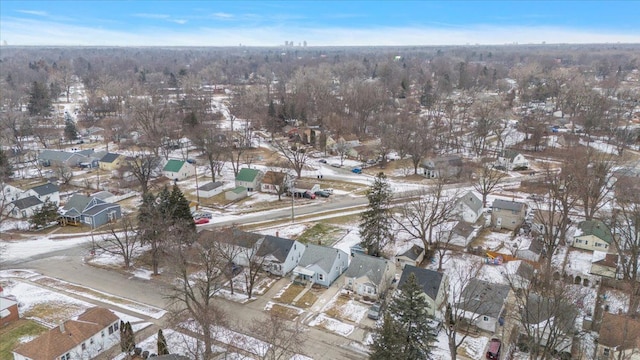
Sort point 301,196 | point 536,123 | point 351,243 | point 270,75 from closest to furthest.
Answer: point 351,243
point 301,196
point 536,123
point 270,75

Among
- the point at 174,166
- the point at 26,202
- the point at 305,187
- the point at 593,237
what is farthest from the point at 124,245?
A: the point at 593,237

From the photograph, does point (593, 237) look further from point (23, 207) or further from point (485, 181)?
point (23, 207)

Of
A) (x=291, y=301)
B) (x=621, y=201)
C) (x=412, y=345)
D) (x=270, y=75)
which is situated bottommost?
(x=291, y=301)

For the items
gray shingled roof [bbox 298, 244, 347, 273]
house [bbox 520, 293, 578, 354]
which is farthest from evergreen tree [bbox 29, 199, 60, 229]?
house [bbox 520, 293, 578, 354]

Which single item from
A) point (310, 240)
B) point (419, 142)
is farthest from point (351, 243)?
point (419, 142)

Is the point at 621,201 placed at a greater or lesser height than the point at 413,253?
greater

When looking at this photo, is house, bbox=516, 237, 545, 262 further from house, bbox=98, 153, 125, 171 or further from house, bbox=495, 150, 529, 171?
house, bbox=98, 153, 125, 171

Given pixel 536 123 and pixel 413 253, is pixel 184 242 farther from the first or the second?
pixel 536 123
